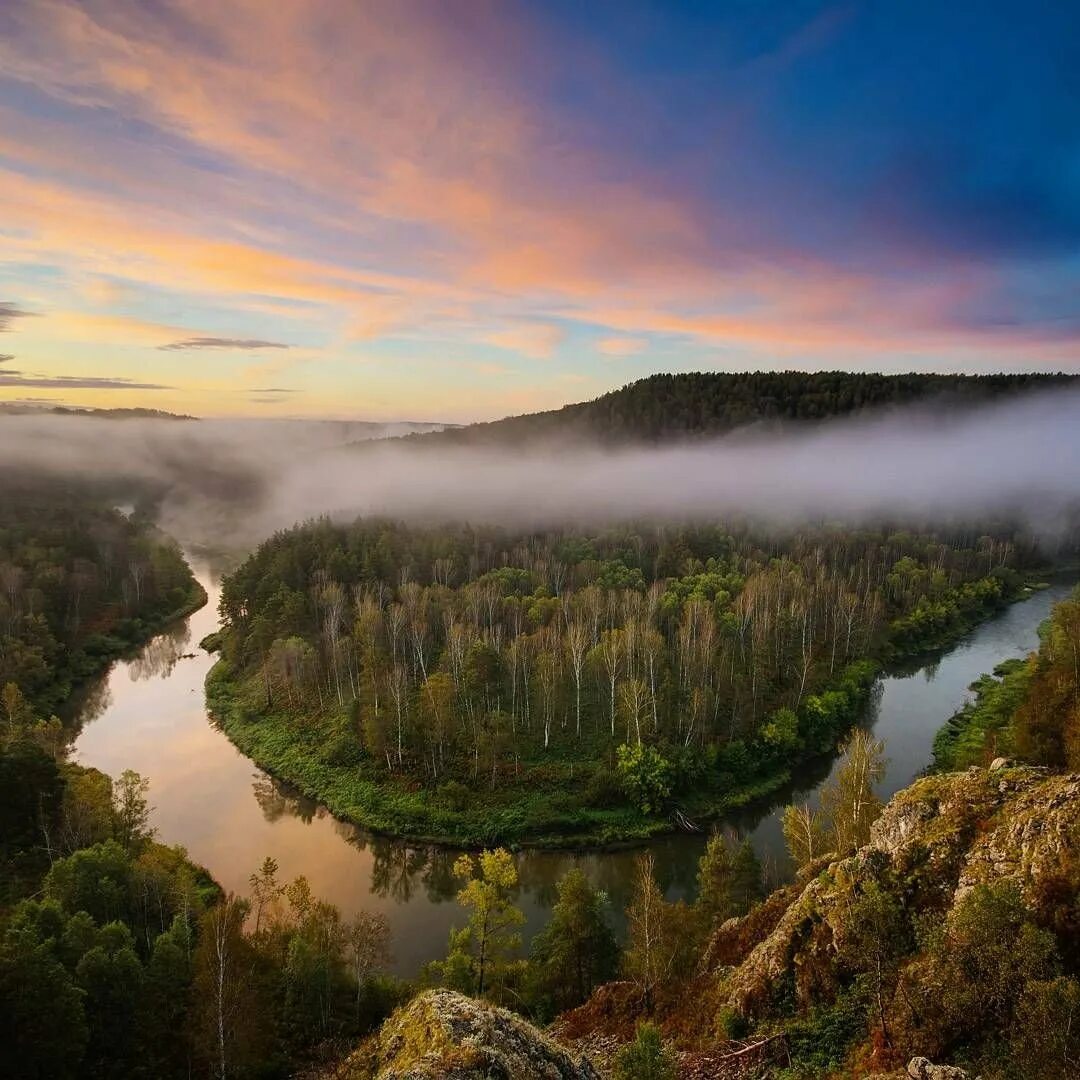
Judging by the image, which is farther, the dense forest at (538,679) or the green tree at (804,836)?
the dense forest at (538,679)

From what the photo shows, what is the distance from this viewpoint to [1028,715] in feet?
108

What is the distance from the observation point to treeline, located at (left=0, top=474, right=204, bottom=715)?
204 feet

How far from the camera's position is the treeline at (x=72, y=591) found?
62.1 meters

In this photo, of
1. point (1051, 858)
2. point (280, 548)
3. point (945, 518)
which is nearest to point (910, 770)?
point (1051, 858)

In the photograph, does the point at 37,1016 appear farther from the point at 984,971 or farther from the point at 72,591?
the point at 72,591

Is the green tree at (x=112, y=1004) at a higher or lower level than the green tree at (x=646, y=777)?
higher

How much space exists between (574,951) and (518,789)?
20.1 metres

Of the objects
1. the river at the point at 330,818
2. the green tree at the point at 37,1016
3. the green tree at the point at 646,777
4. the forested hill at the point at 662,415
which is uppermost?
the forested hill at the point at 662,415

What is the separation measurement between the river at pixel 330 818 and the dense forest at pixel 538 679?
1630 millimetres

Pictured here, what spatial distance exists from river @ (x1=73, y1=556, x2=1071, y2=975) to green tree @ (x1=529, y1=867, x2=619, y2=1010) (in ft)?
33.8

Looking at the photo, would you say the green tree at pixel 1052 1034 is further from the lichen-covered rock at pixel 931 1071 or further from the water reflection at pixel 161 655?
the water reflection at pixel 161 655

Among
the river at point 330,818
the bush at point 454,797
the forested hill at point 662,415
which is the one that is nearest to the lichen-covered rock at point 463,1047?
the river at point 330,818

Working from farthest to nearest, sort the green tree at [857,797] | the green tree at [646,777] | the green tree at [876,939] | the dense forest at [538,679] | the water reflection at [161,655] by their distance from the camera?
the water reflection at [161,655] → the dense forest at [538,679] → the green tree at [646,777] → the green tree at [857,797] → the green tree at [876,939]

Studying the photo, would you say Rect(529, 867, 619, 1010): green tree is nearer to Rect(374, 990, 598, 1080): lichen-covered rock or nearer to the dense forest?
Rect(374, 990, 598, 1080): lichen-covered rock
